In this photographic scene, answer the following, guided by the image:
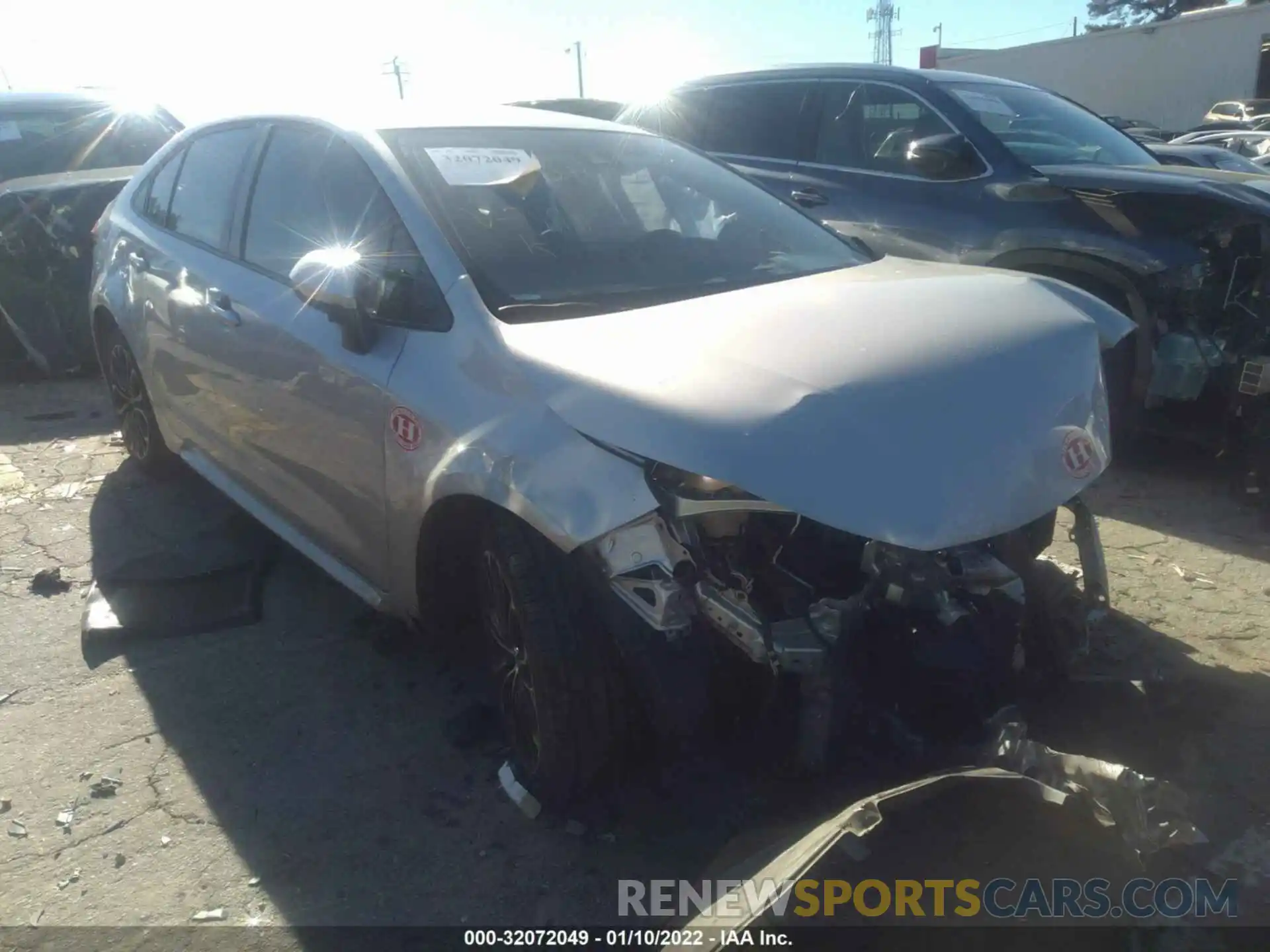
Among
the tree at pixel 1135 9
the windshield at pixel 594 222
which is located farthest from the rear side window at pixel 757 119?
the tree at pixel 1135 9

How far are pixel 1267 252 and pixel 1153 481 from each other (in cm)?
112

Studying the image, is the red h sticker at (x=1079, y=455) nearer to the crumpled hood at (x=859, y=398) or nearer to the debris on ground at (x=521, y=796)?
the crumpled hood at (x=859, y=398)

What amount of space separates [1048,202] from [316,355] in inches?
140

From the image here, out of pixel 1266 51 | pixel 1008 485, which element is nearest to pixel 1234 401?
pixel 1008 485

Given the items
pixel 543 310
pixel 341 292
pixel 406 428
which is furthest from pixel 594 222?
pixel 406 428

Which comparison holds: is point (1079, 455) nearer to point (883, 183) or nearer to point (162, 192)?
point (883, 183)

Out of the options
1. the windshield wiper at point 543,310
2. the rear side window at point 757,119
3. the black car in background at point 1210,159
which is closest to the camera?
the windshield wiper at point 543,310

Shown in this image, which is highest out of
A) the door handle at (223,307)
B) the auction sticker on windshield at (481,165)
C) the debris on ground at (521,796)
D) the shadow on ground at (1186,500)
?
the auction sticker on windshield at (481,165)

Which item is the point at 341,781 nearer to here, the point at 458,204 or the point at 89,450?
the point at 458,204

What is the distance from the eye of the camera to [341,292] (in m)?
2.68

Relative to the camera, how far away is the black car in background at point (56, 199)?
21.1ft

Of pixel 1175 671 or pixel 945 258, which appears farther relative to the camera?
pixel 945 258

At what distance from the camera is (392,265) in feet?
9.09

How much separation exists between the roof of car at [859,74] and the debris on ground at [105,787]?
16.6 ft
